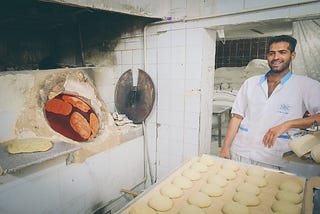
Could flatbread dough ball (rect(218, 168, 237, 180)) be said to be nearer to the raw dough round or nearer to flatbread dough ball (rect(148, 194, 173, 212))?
the raw dough round

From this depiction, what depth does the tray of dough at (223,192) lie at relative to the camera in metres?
1.57

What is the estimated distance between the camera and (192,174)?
79.7 inches

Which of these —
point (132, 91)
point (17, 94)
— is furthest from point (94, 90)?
point (17, 94)

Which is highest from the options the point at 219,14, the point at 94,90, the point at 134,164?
the point at 219,14

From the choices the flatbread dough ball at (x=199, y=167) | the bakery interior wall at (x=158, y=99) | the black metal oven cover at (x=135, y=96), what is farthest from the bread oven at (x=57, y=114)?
the flatbread dough ball at (x=199, y=167)

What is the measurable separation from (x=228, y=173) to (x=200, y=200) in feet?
1.66

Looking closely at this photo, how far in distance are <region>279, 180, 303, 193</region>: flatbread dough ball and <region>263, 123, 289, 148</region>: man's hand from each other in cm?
92

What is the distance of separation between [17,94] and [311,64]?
323 cm

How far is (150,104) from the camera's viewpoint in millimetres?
3717

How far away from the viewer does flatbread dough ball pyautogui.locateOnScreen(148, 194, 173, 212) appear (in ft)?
5.12

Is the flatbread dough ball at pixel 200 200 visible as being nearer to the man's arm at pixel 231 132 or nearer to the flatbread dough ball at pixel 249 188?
the flatbread dough ball at pixel 249 188

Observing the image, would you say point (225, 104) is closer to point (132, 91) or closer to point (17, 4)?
point (132, 91)

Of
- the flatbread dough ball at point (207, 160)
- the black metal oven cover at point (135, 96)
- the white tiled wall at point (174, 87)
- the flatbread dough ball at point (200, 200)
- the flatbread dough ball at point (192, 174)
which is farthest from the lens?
the black metal oven cover at point (135, 96)

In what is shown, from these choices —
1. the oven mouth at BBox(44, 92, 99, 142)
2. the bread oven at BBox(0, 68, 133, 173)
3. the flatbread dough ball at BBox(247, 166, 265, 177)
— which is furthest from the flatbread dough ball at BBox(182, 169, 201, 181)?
the oven mouth at BBox(44, 92, 99, 142)
